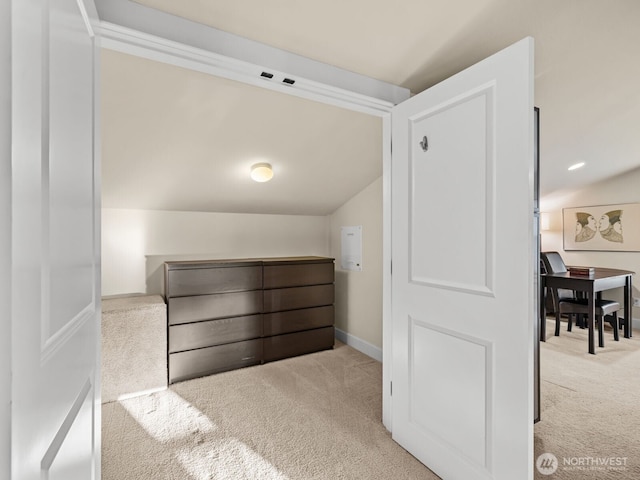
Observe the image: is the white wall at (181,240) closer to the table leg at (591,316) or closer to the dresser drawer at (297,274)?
the dresser drawer at (297,274)

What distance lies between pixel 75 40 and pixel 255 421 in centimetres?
213

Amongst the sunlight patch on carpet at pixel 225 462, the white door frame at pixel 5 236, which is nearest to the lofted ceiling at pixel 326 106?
the white door frame at pixel 5 236

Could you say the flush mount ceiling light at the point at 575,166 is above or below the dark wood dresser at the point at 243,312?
above

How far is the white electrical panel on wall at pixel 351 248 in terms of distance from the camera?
348 cm

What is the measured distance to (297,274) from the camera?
3289mm

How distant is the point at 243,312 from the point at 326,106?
6.17 ft

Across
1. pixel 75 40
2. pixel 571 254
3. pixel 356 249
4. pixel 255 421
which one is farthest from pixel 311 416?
pixel 571 254

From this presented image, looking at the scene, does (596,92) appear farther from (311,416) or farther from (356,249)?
(311,416)

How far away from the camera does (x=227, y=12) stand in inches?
53.6

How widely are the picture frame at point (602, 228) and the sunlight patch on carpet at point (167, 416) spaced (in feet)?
17.9

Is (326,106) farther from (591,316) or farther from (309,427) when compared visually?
(591,316)

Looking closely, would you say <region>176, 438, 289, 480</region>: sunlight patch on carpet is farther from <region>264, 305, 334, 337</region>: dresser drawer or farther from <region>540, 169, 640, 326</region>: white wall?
<region>540, 169, 640, 326</region>: white wall

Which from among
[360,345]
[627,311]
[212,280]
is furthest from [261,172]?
[627,311]

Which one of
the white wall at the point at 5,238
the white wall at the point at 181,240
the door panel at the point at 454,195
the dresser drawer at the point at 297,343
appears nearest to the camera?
the white wall at the point at 5,238
